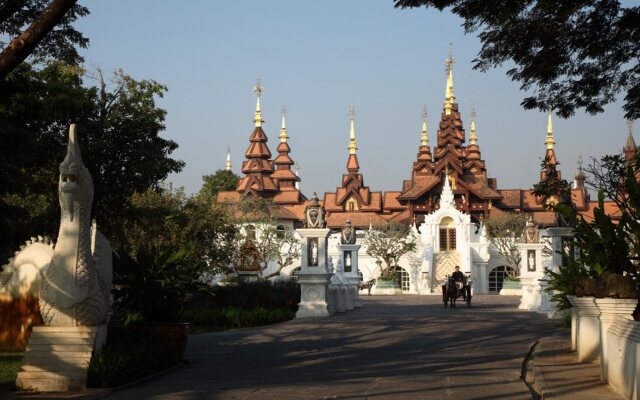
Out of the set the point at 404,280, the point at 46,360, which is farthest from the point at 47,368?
the point at 404,280

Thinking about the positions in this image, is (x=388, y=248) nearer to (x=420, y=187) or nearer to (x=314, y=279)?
(x=420, y=187)

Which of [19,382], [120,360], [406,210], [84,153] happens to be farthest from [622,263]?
[406,210]

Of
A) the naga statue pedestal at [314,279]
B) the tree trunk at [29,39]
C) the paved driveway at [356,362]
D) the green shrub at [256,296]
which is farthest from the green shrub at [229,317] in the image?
the tree trunk at [29,39]

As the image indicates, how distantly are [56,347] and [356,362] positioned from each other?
174 inches

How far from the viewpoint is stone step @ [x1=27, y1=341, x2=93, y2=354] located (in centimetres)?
1078

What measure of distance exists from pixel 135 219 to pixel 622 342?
23571 mm

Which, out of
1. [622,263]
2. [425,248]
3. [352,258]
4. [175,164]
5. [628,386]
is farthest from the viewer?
[425,248]

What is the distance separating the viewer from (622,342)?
9.23 m

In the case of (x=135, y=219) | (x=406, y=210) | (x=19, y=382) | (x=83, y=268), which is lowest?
(x=19, y=382)

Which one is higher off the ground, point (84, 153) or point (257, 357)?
point (84, 153)

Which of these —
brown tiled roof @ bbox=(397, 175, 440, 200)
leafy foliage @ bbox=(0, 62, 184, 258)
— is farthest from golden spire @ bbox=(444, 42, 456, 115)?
leafy foliage @ bbox=(0, 62, 184, 258)

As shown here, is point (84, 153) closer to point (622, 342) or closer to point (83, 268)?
point (83, 268)

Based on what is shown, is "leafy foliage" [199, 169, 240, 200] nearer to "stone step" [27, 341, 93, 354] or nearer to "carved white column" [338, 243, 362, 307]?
"carved white column" [338, 243, 362, 307]

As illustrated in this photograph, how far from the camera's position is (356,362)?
13609 millimetres
